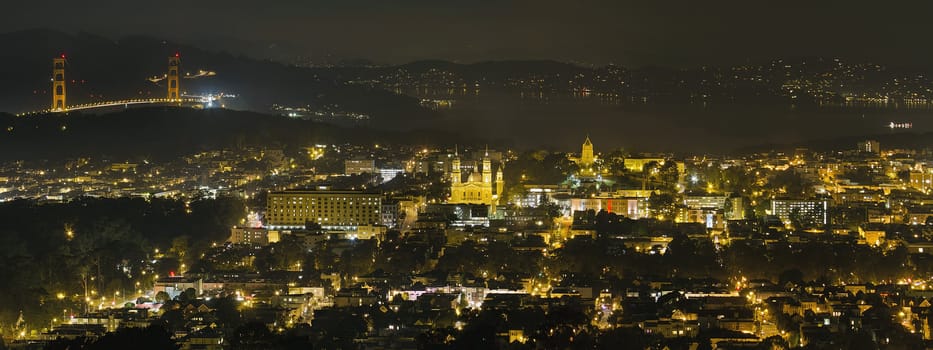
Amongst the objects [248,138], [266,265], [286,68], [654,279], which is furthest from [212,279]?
[286,68]

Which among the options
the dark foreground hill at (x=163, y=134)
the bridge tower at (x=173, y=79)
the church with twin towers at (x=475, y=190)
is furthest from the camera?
the bridge tower at (x=173, y=79)

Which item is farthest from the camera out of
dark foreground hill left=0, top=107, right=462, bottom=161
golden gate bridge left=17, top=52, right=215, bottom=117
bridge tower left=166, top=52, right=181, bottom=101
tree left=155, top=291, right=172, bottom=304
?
bridge tower left=166, top=52, right=181, bottom=101

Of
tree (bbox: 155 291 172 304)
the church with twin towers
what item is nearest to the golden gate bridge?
the church with twin towers

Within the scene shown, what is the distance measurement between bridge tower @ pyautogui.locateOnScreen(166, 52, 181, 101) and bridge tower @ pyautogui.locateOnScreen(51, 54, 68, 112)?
5.24 metres

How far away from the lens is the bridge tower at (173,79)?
52.7 metres

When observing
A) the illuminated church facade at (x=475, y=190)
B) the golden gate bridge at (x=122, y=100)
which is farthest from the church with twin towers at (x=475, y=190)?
the golden gate bridge at (x=122, y=100)

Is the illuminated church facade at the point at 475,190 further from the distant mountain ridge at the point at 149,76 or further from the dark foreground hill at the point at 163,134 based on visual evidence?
the distant mountain ridge at the point at 149,76

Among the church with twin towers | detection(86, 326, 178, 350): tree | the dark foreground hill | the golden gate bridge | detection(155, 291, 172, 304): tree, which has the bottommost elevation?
detection(155, 291, 172, 304): tree

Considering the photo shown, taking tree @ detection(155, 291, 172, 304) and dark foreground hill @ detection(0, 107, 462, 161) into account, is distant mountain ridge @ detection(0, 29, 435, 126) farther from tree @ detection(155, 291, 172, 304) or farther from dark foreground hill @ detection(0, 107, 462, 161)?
tree @ detection(155, 291, 172, 304)

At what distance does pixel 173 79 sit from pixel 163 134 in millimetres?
10362

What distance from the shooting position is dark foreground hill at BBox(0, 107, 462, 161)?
130 feet

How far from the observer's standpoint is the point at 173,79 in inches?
2143

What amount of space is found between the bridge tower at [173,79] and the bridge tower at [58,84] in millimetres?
5239

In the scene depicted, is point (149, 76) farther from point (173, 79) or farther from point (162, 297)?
point (162, 297)
